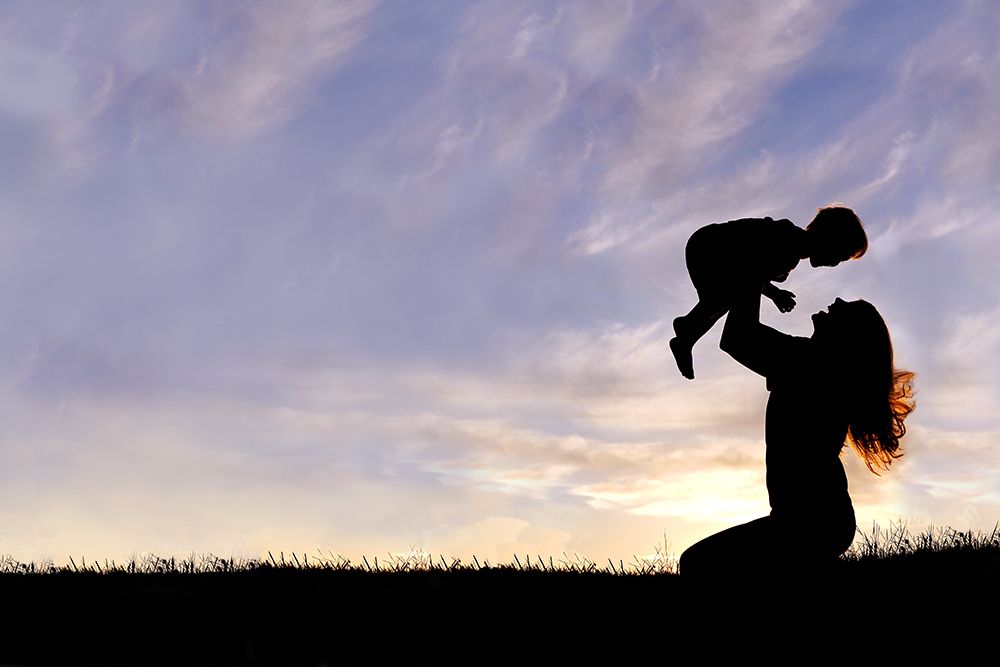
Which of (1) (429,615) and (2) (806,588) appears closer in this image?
(1) (429,615)

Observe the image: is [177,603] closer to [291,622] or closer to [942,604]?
[291,622]

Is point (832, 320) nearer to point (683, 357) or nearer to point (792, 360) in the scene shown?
point (792, 360)

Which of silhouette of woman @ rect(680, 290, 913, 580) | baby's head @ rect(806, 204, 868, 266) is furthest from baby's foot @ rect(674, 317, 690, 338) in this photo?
baby's head @ rect(806, 204, 868, 266)

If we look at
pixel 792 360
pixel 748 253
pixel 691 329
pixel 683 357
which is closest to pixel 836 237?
pixel 748 253

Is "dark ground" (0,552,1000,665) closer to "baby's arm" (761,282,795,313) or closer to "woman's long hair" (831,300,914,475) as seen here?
"woman's long hair" (831,300,914,475)

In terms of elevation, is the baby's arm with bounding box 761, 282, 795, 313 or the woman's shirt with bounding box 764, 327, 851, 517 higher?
the baby's arm with bounding box 761, 282, 795, 313

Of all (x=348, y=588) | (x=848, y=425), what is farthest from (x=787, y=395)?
(x=348, y=588)

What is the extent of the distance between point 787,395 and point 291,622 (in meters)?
3.85

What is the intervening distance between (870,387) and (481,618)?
3.43 metres

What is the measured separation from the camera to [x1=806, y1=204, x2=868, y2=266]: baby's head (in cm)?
645

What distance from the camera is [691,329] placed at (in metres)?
6.43

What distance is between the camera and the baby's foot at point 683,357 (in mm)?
6422

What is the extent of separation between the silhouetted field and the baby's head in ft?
7.84

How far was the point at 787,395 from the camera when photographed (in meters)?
6.10
